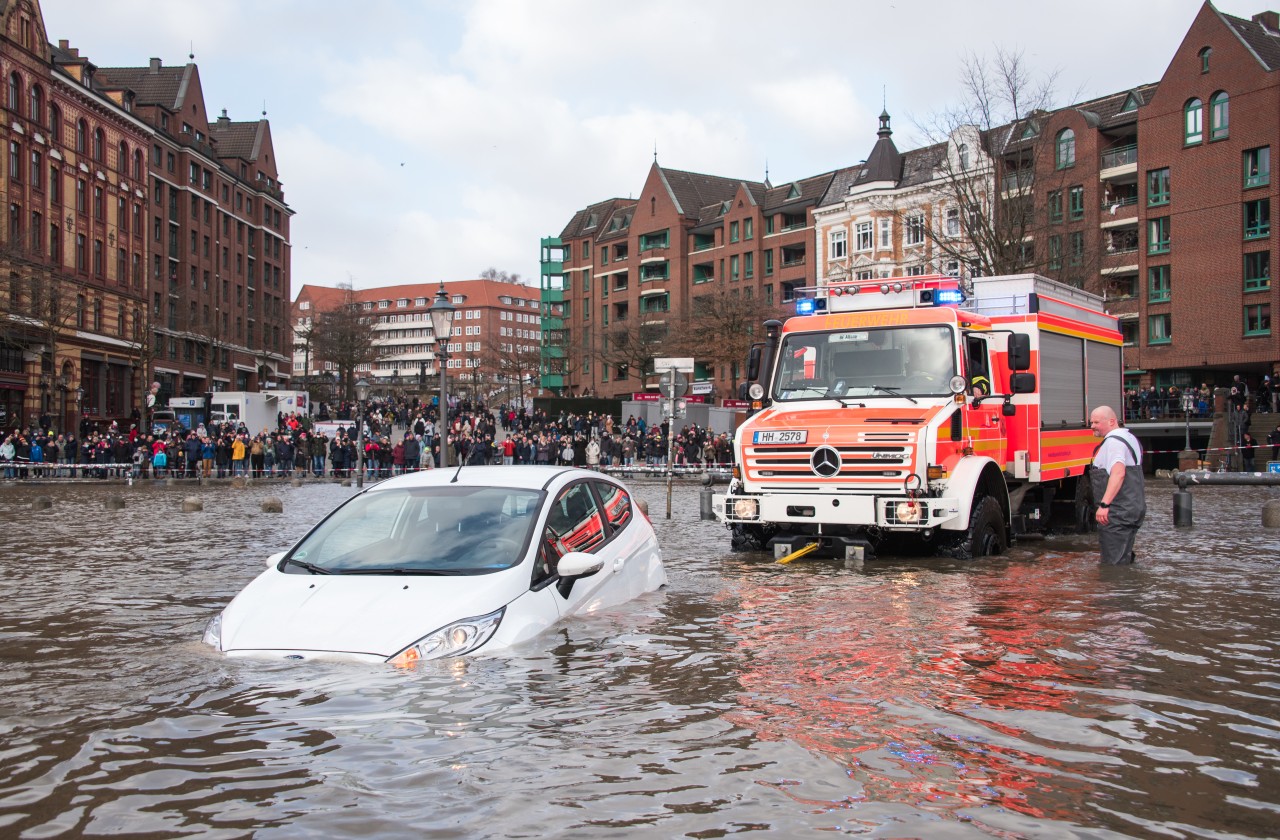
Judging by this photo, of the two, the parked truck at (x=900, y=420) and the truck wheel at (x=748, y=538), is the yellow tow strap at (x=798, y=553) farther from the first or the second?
the truck wheel at (x=748, y=538)

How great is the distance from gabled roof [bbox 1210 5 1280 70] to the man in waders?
44623 mm

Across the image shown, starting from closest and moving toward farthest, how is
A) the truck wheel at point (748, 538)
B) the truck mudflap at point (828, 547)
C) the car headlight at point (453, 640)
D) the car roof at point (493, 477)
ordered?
the car headlight at point (453, 640)
the car roof at point (493, 477)
the truck mudflap at point (828, 547)
the truck wheel at point (748, 538)

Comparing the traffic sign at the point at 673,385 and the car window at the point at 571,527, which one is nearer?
the car window at the point at 571,527

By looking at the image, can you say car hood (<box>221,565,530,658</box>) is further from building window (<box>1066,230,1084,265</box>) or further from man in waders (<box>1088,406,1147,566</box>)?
building window (<box>1066,230,1084,265</box>)

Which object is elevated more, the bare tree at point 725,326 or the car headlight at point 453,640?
the bare tree at point 725,326

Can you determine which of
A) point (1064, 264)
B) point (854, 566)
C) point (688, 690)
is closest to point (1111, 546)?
point (854, 566)

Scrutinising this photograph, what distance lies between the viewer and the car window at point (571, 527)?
7.56 metres

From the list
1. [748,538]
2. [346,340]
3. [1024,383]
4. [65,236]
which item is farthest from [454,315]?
[1024,383]

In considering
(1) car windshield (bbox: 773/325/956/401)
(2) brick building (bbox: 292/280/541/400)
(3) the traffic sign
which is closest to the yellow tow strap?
(1) car windshield (bbox: 773/325/956/401)

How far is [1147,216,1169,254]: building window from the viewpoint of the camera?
5284cm

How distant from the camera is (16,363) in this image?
166 feet

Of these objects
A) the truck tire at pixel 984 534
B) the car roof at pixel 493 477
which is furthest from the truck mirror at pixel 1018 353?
the car roof at pixel 493 477

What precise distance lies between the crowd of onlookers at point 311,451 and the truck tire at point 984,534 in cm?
2551

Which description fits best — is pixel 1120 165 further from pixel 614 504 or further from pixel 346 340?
pixel 346 340
